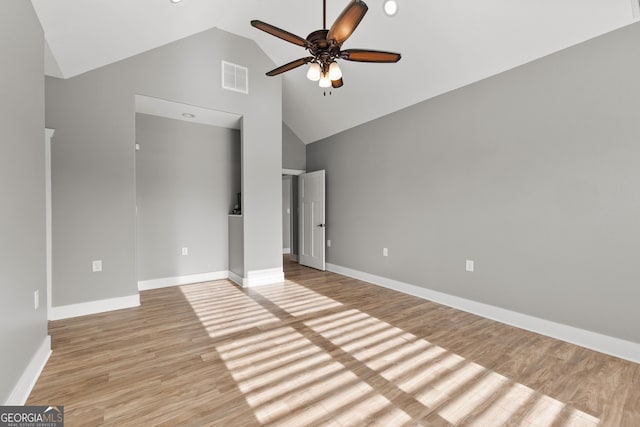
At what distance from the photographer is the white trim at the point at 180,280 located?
13.7ft

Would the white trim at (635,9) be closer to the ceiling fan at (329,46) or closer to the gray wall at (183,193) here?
the ceiling fan at (329,46)

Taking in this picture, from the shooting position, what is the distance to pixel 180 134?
14.7 feet

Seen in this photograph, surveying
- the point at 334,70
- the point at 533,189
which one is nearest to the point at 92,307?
the point at 334,70

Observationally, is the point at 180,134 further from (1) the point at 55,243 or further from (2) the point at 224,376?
(2) the point at 224,376

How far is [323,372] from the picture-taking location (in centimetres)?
207

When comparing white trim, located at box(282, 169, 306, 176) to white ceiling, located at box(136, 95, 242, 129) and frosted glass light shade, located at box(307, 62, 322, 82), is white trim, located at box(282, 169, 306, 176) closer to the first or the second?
white ceiling, located at box(136, 95, 242, 129)

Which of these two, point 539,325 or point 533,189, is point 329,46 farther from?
point 539,325

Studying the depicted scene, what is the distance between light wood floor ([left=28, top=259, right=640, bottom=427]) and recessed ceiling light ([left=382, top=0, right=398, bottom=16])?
3408 millimetres

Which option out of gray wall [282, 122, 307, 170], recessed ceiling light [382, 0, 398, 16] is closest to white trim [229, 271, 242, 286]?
gray wall [282, 122, 307, 170]

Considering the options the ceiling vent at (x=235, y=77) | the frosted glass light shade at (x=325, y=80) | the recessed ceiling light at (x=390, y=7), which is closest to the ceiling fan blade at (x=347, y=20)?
the frosted glass light shade at (x=325, y=80)

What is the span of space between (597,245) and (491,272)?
953 mm

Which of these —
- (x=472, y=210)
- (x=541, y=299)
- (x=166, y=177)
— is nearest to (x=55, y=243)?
(x=166, y=177)

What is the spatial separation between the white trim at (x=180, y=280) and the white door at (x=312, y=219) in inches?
70.6

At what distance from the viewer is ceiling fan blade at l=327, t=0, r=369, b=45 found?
1.67 metres
